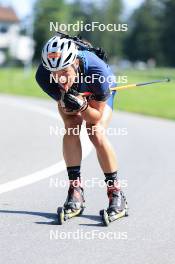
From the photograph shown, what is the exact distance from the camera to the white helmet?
5801mm

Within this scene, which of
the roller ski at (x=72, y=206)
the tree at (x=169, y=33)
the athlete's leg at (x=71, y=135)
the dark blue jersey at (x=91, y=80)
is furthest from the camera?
the tree at (x=169, y=33)

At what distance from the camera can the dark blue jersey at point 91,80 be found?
5.99 meters

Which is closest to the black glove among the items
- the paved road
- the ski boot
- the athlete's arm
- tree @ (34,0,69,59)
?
the athlete's arm

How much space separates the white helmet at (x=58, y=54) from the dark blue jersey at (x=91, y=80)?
7.0 inches

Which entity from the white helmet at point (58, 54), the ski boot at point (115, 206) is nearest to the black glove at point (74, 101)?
the white helmet at point (58, 54)

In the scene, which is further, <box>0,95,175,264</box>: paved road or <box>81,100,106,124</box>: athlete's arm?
<box>81,100,106,124</box>: athlete's arm

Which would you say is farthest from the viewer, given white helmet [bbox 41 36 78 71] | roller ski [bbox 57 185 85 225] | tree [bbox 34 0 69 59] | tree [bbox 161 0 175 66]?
tree [bbox 161 0 175 66]

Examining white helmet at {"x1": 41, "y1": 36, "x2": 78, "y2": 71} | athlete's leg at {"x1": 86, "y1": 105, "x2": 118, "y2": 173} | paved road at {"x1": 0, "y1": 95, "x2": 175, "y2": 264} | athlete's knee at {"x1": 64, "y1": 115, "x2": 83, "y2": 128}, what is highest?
white helmet at {"x1": 41, "y1": 36, "x2": 78, "y2": 71}

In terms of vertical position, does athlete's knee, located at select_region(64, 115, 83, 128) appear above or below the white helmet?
below

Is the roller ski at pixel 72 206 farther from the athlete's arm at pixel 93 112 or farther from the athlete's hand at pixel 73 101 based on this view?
the athlete's hand at pixel 73 101

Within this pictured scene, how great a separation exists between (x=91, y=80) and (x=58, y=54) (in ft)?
1.27

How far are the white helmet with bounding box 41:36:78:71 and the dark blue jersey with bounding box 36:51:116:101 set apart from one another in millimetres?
177

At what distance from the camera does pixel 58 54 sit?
580 centimetres

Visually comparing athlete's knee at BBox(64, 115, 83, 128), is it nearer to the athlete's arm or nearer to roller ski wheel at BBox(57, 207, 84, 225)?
the athlete's arm
